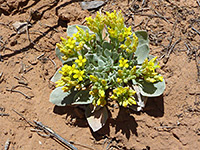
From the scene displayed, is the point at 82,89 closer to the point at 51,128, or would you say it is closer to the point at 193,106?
the point at 51,128

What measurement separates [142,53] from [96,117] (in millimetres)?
1296

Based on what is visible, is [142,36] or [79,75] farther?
[142,36]

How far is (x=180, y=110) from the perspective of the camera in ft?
11.9

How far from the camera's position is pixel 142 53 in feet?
12.1

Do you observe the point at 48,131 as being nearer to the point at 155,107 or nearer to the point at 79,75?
the point at 79,75

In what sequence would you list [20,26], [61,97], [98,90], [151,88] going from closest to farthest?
[98,90] → [151,88] → [61,97] → [20,26]

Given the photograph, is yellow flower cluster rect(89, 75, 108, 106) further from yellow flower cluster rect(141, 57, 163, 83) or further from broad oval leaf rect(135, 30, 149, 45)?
broad oval leaf rect(135, 30, 149, 45)

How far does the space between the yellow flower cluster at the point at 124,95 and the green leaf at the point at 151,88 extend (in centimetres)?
36

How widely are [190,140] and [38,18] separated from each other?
368cm

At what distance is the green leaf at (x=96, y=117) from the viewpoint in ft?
11.8

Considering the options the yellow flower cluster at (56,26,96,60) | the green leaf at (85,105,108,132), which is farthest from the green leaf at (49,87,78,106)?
the yellow flower cluster at (56,26,96,60)

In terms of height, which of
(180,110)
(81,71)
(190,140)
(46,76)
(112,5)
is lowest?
(190,140)

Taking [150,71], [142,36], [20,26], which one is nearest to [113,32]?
[142,36]

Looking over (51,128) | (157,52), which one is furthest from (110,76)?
(51,128)
